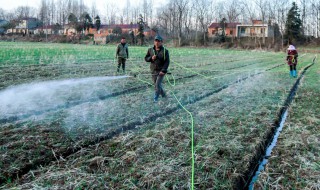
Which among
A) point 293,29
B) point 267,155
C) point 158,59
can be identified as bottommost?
point 267,155

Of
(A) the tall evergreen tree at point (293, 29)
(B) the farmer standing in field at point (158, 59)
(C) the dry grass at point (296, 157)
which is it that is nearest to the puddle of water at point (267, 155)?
(C) the dry grass at point (296, 157)

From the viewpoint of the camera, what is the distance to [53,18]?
103 m

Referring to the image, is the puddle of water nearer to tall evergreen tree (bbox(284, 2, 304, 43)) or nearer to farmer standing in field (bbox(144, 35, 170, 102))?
farmer standing in field (bbox(144, 35, 170, 102))

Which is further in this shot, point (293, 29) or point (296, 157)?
point (293, 29)

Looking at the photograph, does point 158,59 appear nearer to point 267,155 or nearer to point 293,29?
point 267,155

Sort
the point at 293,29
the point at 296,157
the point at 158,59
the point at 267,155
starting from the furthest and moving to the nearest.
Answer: the point at 293,29
the point at 158,59
the point at 267,155
the point at 296,157

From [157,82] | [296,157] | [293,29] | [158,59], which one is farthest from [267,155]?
[293,29]

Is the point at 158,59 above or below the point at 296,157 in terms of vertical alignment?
above

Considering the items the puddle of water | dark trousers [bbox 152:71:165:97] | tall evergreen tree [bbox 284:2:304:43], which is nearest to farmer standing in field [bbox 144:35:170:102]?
dark trousers [bbox 152:71:165:97]

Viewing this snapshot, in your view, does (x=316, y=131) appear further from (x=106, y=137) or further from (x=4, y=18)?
(x=4, y=18)

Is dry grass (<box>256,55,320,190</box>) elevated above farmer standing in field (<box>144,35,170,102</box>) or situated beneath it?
situated beneath

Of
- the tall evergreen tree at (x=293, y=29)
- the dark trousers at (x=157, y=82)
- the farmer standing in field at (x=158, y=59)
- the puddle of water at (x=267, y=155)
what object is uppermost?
the tall evergreen tree at (x=293, y=29)

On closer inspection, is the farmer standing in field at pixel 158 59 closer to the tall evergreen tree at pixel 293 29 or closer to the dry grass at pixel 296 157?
the dry grass at pixel 296 157

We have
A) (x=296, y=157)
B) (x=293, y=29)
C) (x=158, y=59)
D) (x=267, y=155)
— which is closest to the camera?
(x=296, y=157)
